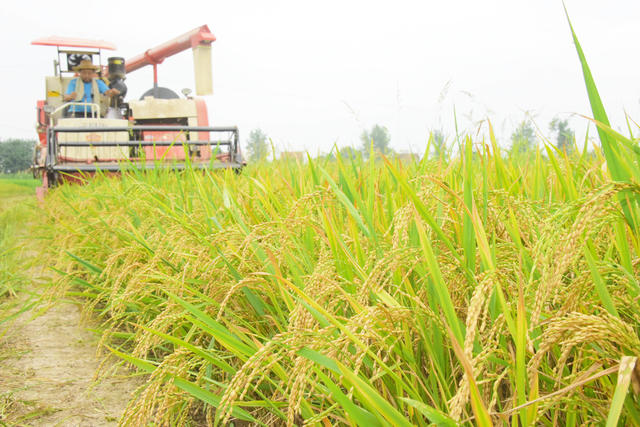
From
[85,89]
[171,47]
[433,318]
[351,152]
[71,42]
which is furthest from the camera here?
[71,42]

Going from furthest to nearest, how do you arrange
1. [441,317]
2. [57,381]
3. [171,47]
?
[171,47] < [57,381] < [441,317]

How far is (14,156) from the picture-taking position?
198 ft

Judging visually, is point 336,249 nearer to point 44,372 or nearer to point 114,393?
point 114,393

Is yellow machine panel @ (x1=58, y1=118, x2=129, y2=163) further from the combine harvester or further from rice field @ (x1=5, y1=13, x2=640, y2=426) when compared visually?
rice field @ (x1=5, y1=13, x2=640, y2=426)

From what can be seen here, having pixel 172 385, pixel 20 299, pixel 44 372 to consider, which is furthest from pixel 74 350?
pixel 172 385

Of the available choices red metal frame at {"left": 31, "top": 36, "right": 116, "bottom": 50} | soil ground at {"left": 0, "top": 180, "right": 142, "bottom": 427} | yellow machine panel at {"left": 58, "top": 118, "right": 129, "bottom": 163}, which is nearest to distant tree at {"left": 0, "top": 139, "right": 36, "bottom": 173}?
red metal frame at {"left": 31, "top": 36, "right": 116, "bottom": 50}

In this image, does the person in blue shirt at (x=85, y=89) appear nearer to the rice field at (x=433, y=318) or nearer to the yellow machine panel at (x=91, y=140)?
the yellow machine panel at (x=91, y=140)

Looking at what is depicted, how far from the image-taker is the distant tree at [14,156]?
197 feet

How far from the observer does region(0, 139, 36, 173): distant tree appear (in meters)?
59.9

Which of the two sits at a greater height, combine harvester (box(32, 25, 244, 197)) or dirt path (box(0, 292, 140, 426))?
combine harvester (box(32, 25, 244, 197))

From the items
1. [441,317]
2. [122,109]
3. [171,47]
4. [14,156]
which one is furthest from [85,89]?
[14,156]

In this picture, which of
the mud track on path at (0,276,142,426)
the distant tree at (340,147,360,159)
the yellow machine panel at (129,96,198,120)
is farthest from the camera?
the yellow machine panel at (129,96,198,120)

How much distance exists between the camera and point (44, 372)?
2162 mm

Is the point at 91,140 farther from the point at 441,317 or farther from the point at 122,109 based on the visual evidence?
the point at 441,317
